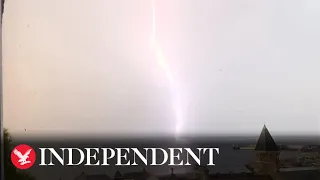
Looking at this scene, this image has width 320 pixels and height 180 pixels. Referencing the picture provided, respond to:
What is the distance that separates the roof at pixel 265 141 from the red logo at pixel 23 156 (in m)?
1.10

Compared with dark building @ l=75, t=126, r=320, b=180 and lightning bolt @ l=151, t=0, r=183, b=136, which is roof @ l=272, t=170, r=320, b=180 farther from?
lightning bolt @ l=151, t=0, r=183, b=136

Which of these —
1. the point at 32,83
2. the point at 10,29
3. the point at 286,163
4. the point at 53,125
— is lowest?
the point at 286,163

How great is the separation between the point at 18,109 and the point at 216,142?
38.3 inches

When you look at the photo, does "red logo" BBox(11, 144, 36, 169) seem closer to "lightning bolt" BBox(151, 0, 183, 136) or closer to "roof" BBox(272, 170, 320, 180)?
"lightning bolt" BBox(151, 0, 183, 136)

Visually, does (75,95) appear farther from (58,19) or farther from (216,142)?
(216,142)

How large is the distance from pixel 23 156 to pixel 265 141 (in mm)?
1175

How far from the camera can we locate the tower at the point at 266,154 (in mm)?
2498

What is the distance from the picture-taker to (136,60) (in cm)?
251

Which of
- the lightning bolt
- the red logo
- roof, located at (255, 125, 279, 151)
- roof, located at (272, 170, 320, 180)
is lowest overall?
roof, located at (272, 170, 320, 180)

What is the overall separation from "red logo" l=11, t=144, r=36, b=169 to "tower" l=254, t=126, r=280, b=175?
3.58ft

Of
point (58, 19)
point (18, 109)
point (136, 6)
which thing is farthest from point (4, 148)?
point (136, 6)

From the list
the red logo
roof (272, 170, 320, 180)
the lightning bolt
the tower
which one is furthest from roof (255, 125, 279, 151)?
the red logo

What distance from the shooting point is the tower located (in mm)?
2498

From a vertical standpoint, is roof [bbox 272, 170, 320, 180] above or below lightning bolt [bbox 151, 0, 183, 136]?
below
